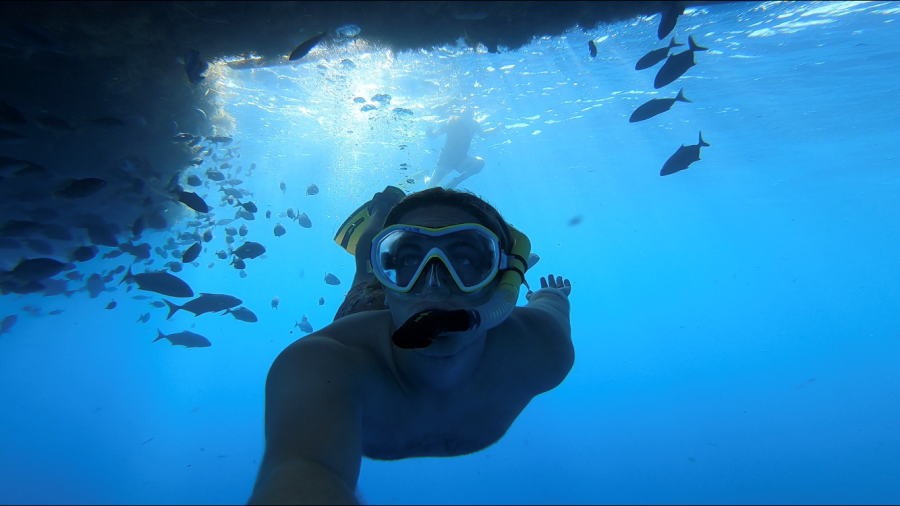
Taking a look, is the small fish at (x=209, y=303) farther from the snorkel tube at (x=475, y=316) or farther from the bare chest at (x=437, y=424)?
the snorkel tube at (x=475, y=316)

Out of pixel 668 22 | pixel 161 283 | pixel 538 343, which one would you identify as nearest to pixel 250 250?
pixel 161 283

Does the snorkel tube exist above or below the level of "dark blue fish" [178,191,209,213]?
below

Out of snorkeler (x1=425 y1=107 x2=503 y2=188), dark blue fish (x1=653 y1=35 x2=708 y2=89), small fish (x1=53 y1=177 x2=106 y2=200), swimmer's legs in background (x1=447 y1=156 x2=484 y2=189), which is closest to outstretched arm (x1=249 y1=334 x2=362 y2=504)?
small fish (x1=53 y1=177 x2=106 y2=200)

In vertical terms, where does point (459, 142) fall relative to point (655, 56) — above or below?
above

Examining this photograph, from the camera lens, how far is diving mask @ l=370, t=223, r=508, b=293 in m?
2.43

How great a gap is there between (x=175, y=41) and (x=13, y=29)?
1922mm

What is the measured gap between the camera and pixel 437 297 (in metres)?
2.22

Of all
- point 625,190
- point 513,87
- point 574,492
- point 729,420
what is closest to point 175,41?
point 513,87

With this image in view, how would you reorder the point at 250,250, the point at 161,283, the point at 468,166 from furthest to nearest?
1. the point at 468,166
2. the point at 250,250
3. the point at 161,283

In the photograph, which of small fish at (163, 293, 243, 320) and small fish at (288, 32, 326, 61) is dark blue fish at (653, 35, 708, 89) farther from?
small fish at (163, 293, 243, 320)

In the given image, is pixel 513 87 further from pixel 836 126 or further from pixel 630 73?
pixel 836 126

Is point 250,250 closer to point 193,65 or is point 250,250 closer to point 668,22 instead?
point 193,65

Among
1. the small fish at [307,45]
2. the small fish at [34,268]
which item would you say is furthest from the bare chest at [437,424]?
the small fish at [34,268]

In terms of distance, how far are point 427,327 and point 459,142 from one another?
1851 cm
